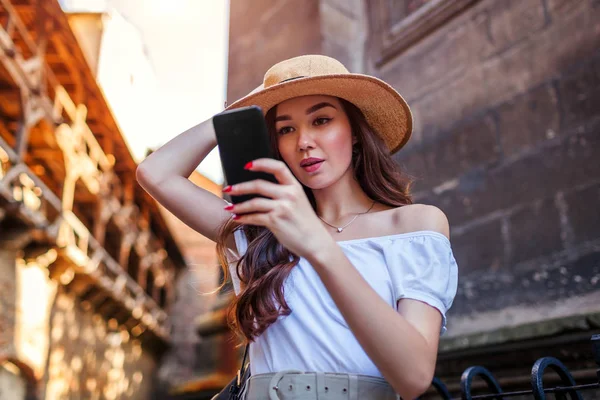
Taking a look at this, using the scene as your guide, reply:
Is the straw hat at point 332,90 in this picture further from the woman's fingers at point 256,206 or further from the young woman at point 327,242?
the woman's fingers at point 256,206

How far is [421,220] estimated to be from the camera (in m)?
1.51

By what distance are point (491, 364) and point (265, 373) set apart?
5.41ft

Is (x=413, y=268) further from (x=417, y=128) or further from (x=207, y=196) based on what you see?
(x=417, y=128)

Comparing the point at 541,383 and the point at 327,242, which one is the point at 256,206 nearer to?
the point at 327,242

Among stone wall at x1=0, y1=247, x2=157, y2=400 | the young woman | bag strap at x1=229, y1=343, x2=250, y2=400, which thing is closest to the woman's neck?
the young woman

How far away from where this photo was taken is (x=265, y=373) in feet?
4.73

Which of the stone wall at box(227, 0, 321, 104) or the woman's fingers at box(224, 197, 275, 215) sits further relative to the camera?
the stone wall at box(227, 0, 321, 104)

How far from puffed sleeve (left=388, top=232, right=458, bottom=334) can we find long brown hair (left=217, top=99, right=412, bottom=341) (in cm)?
27

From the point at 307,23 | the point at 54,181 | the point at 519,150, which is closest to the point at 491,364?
the point at 519,150

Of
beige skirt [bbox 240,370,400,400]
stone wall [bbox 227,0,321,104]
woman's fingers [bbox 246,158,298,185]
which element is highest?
stone wall [bbox 227,0,321,104]

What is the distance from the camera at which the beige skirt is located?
1.33m

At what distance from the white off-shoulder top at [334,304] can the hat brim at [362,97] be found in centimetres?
44

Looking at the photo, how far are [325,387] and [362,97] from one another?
0.86 metres

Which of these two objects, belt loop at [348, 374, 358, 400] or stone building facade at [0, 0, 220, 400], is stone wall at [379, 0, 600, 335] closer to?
belt loop at [348, 374, 358, 400]
